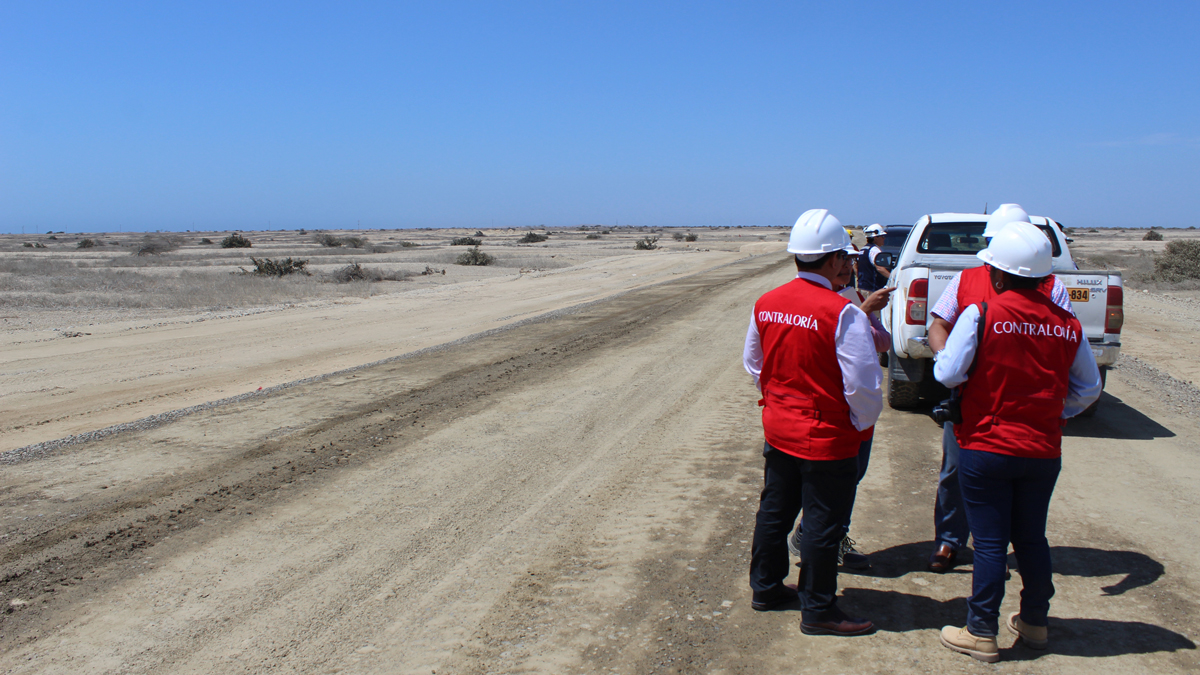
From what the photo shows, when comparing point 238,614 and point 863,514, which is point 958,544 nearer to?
point 863,514

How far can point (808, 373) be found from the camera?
3.32 m

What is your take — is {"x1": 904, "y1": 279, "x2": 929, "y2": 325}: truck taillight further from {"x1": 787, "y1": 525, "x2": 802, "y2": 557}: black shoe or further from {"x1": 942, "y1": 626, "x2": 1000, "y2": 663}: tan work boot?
{"x1": 942, "y1": 626, "x2": 1000, "y2": 663}: tan work boot

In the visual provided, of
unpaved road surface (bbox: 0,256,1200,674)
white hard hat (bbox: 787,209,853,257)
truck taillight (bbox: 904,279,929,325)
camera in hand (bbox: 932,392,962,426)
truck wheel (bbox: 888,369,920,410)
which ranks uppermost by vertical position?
white hard hat (bbox: 787,209,853,257)

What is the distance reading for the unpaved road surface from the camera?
3480 mm

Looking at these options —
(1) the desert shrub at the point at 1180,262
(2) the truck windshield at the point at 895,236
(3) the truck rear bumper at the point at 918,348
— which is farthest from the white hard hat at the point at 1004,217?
(1) the desert shrub at the point at 1180,262

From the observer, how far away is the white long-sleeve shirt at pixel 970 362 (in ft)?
10.7

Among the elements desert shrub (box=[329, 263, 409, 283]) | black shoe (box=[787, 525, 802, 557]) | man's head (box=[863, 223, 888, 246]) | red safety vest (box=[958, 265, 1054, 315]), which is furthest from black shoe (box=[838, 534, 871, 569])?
desert shrub (box=[329, 263, 409, 283])

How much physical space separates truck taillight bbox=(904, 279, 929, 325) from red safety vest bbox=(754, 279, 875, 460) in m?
4.16

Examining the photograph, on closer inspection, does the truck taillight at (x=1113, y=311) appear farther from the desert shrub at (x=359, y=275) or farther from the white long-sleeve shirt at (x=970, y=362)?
the desert shrub at (x=359, y=275)

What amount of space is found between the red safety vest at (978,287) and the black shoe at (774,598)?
1.64 metres

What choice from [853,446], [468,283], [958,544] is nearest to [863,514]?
[958,544]

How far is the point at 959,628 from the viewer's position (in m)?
3.52

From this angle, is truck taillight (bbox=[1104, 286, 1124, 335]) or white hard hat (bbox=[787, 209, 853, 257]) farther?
truck taillight (bbox=[1104, 286, 1124, 335])

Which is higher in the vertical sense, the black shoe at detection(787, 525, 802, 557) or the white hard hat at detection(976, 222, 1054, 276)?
the white hard hat at detection(976, 222, 1054, 276)
